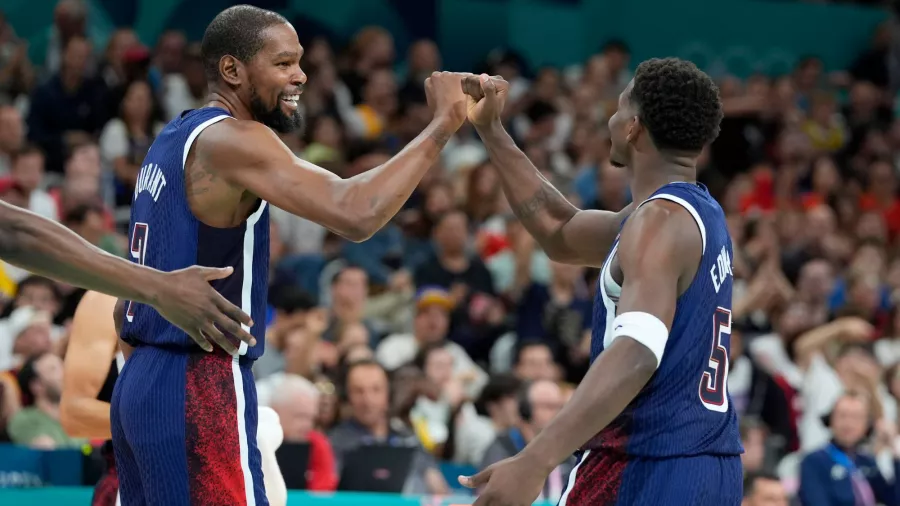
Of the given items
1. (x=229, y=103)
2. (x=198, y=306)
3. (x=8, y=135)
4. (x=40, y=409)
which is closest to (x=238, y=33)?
(x=229, y=103)

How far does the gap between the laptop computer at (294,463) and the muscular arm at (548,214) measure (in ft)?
10.0

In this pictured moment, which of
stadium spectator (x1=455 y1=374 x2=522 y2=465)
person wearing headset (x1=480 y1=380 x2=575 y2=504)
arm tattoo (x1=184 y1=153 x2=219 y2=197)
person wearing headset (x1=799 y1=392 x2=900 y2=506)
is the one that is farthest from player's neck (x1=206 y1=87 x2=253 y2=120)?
person wearing headset (x1=799 y1=392 x2=900 y2=506)

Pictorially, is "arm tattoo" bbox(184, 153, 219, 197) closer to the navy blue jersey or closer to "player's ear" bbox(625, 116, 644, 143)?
the navy blue jersey

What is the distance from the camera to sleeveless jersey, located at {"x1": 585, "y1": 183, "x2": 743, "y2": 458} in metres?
4.32

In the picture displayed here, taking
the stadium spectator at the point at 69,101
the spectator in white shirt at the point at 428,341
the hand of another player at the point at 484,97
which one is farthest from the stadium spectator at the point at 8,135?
the hand of another player at the point at 484,97

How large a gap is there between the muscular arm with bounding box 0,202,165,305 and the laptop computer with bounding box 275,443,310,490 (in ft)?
13.4

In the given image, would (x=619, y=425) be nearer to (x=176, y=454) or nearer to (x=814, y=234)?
(x=176, y=454)

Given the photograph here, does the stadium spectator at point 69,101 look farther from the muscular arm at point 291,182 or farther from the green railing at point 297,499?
the muscular arm at point 291,182

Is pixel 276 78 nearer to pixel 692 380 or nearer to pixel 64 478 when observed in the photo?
pixel 692 380

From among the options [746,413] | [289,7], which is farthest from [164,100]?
[746,413]

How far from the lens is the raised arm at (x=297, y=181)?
448 cm

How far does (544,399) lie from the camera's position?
908 centimetres

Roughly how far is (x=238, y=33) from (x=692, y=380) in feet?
6.25

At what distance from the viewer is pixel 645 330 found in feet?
13.5
